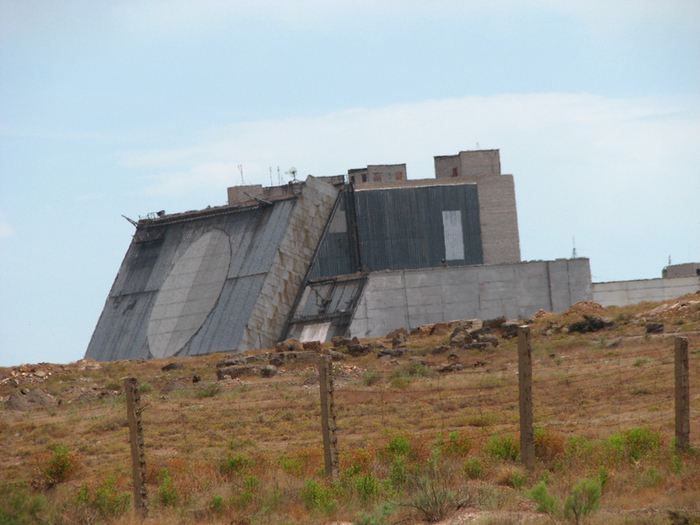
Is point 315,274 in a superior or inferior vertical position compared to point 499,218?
inferior

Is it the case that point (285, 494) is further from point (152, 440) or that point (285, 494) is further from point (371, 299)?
point (371, 299)

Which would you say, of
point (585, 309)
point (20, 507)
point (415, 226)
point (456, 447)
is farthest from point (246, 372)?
point (415, 226)

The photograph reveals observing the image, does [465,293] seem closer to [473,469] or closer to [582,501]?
[473,469]

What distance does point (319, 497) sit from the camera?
Result: 12.5m

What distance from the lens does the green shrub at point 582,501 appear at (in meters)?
11.0

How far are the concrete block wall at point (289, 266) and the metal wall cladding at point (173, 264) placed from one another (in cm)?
47

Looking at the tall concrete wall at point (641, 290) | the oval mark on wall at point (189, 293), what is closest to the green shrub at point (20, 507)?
the oval mark on wall at point (189, 293)

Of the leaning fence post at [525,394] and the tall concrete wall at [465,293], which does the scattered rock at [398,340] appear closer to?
the tall concrete wall at [465,293]

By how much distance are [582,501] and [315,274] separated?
46.3 metres

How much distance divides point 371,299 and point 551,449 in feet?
120

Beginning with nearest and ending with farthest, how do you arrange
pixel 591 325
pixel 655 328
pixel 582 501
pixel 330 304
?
pixel 582 501, pixel 655 328, pixel 591 325, pixel 330 304

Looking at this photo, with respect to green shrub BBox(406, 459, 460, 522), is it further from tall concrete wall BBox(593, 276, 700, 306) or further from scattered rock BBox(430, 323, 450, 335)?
tall concrete wall BBox(593, 276, 700, 306)

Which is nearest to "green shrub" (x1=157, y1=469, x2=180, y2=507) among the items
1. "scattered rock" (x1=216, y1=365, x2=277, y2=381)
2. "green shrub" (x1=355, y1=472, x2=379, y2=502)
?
"green shrub" (x1=355, y1=472, x2=379, y2=502)

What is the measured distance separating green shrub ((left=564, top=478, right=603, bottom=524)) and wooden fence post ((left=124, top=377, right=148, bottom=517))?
19.6 ft
